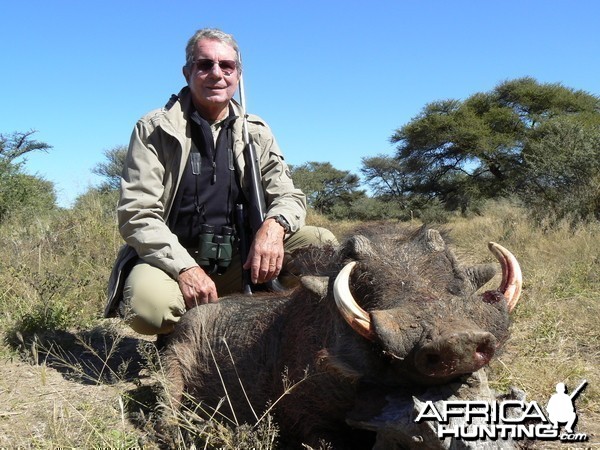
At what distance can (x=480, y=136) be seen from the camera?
2192cm

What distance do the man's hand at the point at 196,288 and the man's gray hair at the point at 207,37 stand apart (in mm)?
1527

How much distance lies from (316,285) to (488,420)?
90 cm

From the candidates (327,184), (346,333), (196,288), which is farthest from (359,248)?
(327,184)

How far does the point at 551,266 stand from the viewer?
6332mm

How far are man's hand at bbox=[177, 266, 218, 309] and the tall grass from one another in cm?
65

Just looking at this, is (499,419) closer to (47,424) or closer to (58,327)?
(47,424)

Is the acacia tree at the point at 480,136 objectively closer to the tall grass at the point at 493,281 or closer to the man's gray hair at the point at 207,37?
the tall grass at the point at 493,281

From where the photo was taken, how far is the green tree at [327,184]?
2277 centimetres

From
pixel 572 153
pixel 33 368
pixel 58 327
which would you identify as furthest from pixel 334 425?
pixel 572 153

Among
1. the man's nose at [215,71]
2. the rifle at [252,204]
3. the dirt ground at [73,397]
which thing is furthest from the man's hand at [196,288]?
the man's nose at [215,71]

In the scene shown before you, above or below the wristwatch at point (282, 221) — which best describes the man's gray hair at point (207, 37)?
above

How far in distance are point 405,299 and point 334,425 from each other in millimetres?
719

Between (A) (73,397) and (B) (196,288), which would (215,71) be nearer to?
(B) (196,288)

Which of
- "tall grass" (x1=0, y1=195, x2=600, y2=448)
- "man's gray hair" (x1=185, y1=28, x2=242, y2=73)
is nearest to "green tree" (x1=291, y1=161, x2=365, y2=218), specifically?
"tall grass" (x1=0, y1=195, x2=600, y2=448)
